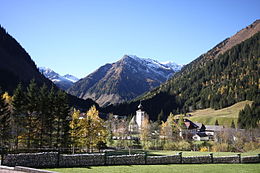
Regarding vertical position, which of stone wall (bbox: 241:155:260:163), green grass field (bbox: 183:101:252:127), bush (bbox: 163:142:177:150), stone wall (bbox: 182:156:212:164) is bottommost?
bush (bbox: 163:142:177:150)

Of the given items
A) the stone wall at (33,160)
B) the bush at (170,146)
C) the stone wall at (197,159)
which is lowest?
the bush at (170,146)

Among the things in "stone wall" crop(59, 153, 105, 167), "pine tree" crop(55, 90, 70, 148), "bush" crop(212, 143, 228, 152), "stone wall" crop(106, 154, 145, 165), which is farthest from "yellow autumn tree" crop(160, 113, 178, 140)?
"stone wall" crop(59, 153, 105, 167)

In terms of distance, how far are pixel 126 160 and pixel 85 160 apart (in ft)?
19.6

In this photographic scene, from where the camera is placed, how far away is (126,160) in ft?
106

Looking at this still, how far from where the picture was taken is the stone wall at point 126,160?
3071cm

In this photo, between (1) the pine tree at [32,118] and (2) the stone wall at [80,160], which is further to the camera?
(1) the pine tree at [32,118]

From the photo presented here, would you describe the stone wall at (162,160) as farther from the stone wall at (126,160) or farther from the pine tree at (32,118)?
the pine tree at (32,118)

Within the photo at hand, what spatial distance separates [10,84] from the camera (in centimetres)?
19100

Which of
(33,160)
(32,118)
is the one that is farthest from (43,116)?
(33,160)

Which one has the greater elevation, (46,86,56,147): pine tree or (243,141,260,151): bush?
(46,86,56,147): pine tree

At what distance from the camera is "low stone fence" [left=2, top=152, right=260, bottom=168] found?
25.0 metres

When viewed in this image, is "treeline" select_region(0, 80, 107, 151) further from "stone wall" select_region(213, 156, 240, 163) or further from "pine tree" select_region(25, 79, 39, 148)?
"stone wall" select_region(213, 156, 240, 163)

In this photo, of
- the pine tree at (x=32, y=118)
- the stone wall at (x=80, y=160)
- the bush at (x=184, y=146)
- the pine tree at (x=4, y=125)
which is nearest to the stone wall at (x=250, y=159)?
the stone wall at (x=80, y=160)

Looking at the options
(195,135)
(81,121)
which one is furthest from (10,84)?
(81,121)
